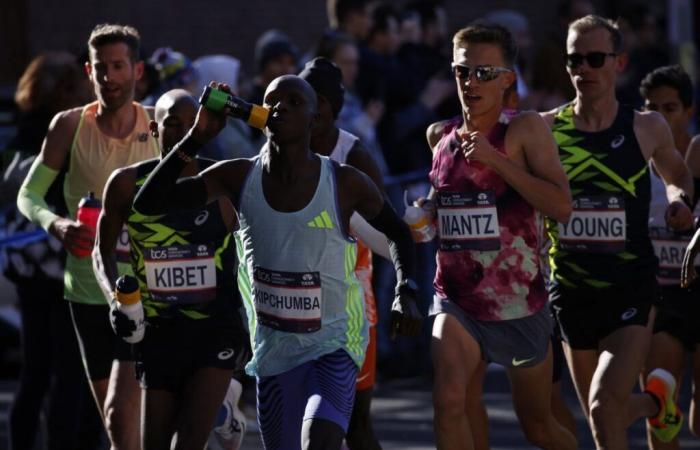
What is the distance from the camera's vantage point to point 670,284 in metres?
8.82

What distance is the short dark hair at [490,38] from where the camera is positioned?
7562mm

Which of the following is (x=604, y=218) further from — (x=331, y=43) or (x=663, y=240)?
(x=331, y=43)

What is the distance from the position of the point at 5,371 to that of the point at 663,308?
5.47 meters

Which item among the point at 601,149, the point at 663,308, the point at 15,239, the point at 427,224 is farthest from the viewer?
the point at 15,239

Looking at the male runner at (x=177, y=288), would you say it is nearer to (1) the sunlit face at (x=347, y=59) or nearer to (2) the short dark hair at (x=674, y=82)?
(2) the short dark hair at (x=674, y=82)

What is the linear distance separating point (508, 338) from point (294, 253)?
125 cm

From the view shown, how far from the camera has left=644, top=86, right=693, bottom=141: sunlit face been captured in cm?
899

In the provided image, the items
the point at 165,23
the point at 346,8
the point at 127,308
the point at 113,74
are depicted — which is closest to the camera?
the point at 127,308

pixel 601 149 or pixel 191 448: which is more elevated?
pixel 601 149

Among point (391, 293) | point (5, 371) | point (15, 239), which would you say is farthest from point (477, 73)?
point (5, 371)

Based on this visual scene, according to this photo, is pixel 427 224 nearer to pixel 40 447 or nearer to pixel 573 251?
pixel 573 251

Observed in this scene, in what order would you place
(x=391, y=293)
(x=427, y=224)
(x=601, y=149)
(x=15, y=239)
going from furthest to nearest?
(x=391, y=293), (x=15, y=239), (x=601, y=149), (x=427, y=224)

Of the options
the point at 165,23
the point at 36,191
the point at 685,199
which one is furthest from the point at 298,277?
the point at 165,23

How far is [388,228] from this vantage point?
6.86 metres
